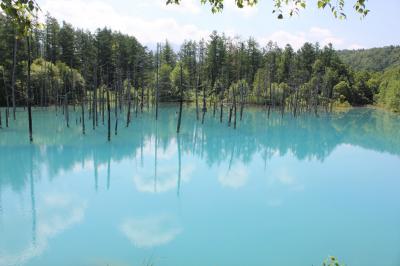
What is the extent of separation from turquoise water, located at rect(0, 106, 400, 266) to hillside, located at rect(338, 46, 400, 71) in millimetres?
123140

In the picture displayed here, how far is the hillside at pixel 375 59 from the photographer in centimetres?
13688

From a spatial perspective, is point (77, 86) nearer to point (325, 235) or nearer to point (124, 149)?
point (124, 149)

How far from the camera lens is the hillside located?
13688 centimetres

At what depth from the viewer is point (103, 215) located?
13680 millimetres

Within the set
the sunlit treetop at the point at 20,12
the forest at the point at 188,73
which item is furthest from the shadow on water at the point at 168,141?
the sunlit treetop at the point at 20,12

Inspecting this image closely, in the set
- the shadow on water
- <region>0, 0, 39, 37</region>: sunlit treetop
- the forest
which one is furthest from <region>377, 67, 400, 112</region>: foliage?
<region>0, 0, 39, 37</region>: sunlit treetop

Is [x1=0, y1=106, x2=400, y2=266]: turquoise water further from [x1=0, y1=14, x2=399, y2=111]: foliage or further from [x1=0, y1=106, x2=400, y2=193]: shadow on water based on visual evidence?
[x1=0, y1=14, x2=399, y2=111]: foliage

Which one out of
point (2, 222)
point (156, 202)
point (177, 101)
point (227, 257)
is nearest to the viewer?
point (227, 257)

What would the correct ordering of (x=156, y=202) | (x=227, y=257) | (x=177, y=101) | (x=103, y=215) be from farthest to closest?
(x=177, y=101) < (x=156, y=202) < (x=103, y=215) < (x=227, y=257)

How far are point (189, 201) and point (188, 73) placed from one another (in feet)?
186

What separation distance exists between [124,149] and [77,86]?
32.0 meters

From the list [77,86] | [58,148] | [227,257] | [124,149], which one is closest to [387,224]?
[227,257]

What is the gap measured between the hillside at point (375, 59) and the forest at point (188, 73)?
156ft

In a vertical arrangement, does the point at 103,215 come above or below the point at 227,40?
below
